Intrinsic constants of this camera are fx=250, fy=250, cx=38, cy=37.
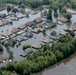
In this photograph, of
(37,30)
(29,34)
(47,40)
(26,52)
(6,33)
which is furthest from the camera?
(37,30)

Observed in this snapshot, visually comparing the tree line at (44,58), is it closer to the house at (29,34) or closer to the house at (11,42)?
the house at (11,42)

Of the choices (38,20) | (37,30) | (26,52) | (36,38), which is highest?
(38,20)

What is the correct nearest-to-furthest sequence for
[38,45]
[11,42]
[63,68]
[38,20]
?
[63,68] → [38,45] → [11,42] → [38,20]

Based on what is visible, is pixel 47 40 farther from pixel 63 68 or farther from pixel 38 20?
pixel 38 20

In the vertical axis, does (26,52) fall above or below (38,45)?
below

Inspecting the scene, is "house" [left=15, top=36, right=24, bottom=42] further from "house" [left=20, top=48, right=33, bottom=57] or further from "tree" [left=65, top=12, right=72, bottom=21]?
"tree" [left=65, top=12, right=72, bottom=21]

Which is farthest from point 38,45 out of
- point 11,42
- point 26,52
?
point 11,42

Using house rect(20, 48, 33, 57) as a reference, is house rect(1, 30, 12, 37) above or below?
above

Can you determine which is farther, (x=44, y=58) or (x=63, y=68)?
(x=63, y=68)

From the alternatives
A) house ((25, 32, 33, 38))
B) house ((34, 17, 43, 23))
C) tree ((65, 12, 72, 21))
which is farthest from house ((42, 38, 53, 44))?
tree ((65, 12, 72, 21))

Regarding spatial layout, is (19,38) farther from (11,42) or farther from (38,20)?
(38,20)

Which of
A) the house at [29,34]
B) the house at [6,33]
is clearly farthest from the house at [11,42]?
the house at [29,34]

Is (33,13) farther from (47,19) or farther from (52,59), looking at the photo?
(52,59)
